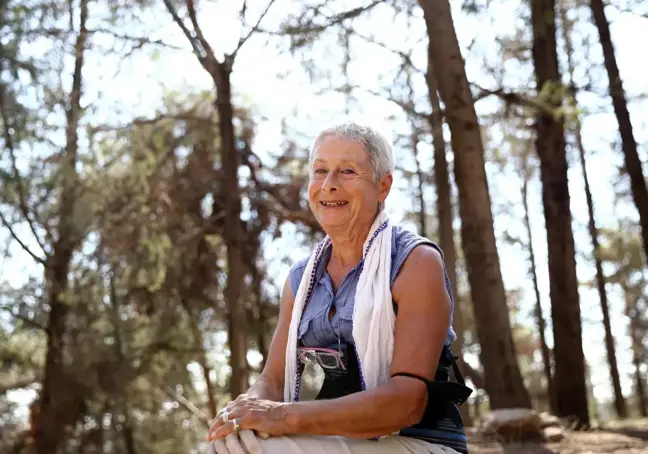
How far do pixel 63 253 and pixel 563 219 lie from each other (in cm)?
724

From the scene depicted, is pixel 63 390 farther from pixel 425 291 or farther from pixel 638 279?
pixel 638 279

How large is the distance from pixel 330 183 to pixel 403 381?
26.4 inches

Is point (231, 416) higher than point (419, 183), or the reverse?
point (419, 183)

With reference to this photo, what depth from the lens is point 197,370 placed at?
13.0m

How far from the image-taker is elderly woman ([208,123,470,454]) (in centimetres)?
204

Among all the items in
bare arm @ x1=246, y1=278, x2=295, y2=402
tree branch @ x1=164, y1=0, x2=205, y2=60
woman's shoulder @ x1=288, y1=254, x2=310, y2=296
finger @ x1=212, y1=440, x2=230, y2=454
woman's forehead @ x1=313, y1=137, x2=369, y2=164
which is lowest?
finger @ x1=212, y1=440, x2=230, y2=454

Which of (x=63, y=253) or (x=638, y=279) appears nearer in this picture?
(x=63, y=253)

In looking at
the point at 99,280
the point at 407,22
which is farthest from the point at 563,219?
the point at 99,280

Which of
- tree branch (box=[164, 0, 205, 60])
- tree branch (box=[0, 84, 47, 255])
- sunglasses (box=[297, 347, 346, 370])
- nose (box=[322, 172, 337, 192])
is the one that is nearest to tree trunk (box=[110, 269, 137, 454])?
tree branch (box=[0, 84, 47, 255])

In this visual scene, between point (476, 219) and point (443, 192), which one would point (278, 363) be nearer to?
point (476, 219)

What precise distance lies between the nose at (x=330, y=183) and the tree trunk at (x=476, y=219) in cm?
498

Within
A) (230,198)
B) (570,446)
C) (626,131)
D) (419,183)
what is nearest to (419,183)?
(419,183)

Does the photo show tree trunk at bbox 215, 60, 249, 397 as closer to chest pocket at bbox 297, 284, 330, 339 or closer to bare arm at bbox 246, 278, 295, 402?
bare arm at bbox 246, 278, 295, 402

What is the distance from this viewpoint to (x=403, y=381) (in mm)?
2059
